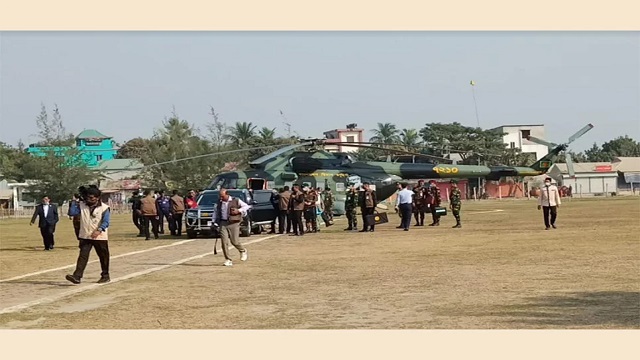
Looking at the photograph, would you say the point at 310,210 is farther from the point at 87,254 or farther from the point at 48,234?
the point at 87,254

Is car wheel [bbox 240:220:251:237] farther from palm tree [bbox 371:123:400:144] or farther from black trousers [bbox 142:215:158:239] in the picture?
palm tree [bbox 371:123:400:144]

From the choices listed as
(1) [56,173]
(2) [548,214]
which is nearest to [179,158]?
(1) [56,173]

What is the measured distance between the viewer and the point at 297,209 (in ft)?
88.0

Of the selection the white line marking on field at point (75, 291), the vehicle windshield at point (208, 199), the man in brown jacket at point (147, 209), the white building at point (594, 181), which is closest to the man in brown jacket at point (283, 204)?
the vehicle windshield at point (208, 199)

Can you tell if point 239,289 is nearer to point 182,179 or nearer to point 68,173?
point 182,179

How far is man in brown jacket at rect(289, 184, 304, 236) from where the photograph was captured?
2675 centimetres

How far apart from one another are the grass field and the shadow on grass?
13 mm

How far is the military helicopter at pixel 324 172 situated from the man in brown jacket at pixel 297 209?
9.90 feet

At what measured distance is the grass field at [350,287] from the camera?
9.66m

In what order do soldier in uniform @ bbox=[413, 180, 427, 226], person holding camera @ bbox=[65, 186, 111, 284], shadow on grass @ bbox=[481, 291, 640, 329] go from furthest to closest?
1. soldier in uniform @ bbox=[413, 180, 427, 226]
2. person holding camera @ bbox=[65, 186, 111, 284]
3. shadow on grass @ bbox=[481, 291, 640, 329]

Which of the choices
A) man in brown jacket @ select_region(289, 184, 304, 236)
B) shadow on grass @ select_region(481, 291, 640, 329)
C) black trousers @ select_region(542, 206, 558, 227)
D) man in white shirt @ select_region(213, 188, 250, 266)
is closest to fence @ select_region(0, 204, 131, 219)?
man in brown jacket @ select_region(289, 184, 304, 236)

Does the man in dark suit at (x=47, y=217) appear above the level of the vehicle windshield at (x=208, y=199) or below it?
below

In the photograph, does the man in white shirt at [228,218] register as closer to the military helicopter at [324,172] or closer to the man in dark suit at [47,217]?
the man in dark suit at [47,217]

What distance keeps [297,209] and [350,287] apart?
46.1 feet
